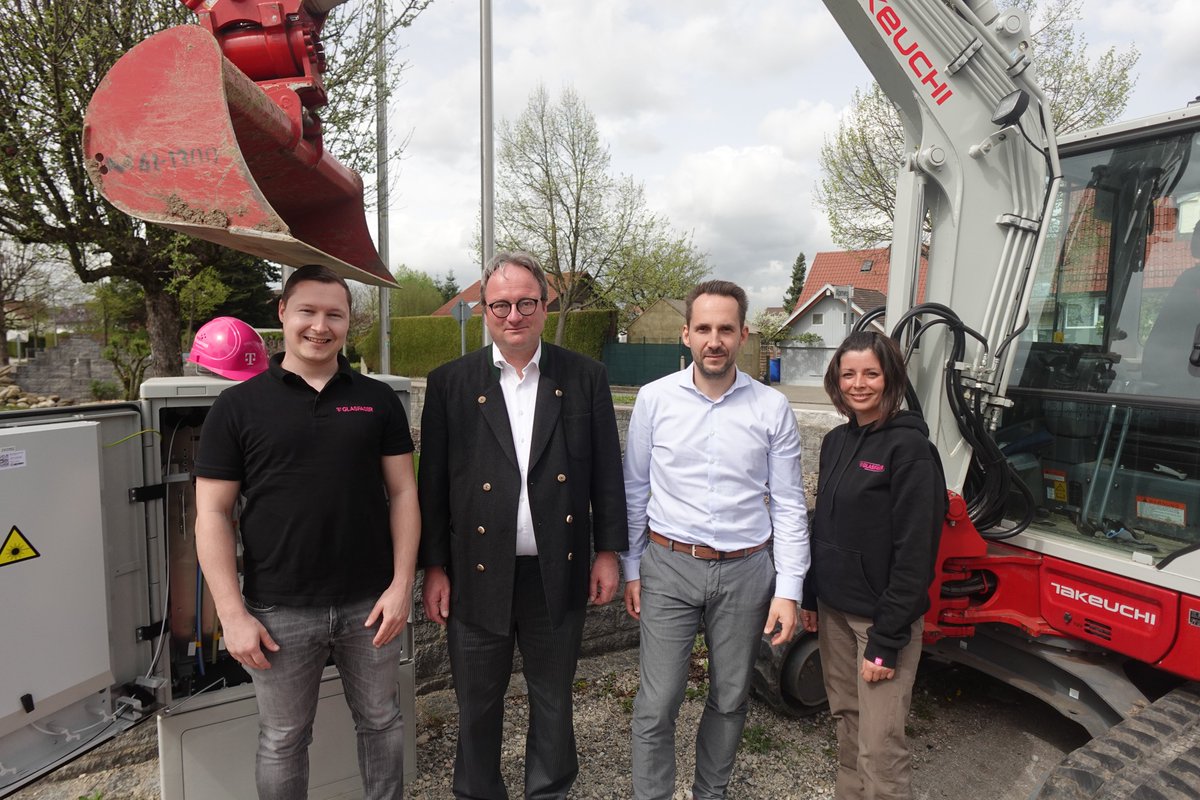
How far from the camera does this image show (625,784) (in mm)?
3016

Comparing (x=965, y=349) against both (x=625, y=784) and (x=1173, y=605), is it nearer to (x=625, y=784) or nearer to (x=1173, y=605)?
(x=1173, y=605)

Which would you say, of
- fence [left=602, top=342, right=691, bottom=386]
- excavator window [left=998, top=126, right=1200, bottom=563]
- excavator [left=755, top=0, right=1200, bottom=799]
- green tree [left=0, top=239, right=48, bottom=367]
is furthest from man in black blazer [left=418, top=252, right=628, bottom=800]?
fence [left=602, top=342, right=691, bottom=386]

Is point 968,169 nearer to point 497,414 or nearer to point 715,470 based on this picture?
point 715,470

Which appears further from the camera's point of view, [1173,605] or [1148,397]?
[1148,397]

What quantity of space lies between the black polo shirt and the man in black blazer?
279mm

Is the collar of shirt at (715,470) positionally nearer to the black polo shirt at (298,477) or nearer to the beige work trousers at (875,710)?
the beige work trousers at (875,710)

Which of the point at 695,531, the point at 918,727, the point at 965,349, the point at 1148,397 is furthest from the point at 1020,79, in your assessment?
the point at 918,727

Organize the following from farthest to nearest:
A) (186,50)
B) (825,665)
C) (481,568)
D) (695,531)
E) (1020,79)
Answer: (1020,79), (825,665), (695,531), (481,568), (186,50)

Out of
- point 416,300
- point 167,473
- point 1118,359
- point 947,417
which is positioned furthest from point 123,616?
point 416,300

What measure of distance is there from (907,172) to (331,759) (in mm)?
3695

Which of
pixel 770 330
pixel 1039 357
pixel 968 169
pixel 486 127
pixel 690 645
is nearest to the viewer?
pixel 690 645

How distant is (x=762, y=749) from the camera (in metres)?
3.28

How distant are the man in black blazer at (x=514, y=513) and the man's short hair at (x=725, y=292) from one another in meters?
0.47

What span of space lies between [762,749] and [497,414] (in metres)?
2.17
